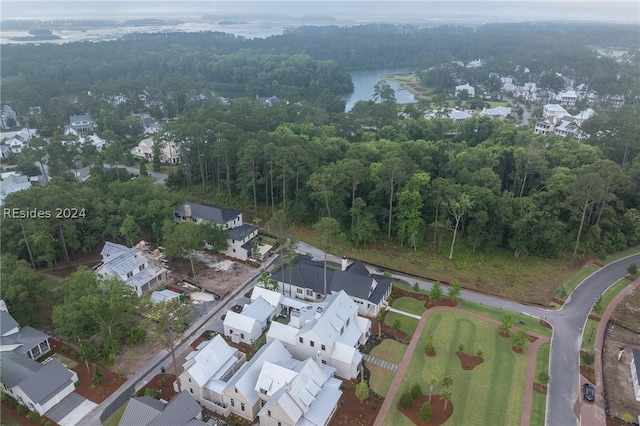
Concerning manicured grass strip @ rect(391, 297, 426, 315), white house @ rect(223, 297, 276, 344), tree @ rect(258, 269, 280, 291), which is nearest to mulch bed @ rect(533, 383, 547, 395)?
manicured grass strip @ rect(391, 297, 426, 315)

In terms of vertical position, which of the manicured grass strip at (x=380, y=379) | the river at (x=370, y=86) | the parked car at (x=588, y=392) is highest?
the river at (x=370, y=86)

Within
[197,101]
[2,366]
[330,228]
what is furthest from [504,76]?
[2,366]

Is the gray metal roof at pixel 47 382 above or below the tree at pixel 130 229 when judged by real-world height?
below

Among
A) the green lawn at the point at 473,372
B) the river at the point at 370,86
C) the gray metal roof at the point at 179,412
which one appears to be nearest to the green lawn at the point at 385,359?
the green lawn at the point at 473,372

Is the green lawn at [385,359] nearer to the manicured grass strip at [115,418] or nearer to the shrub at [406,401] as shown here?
the shrub at [406,401]

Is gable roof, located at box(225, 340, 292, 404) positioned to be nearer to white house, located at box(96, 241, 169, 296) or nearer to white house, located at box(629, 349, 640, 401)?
white house, located at box(96, 241, 169, 296)

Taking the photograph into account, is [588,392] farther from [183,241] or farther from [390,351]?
[183,241]

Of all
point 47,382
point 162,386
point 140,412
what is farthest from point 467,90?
point 47,382

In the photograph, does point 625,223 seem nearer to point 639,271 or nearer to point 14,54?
point 639,271

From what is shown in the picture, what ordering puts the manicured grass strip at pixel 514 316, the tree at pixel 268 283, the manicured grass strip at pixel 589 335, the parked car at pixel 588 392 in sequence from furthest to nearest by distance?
1. the tree at pixel 268 283
2. the manicured grass strip at pixel 514 316
3. the manicured grass strip at pixel 589 335
4. the parked car at pixel 588 392
